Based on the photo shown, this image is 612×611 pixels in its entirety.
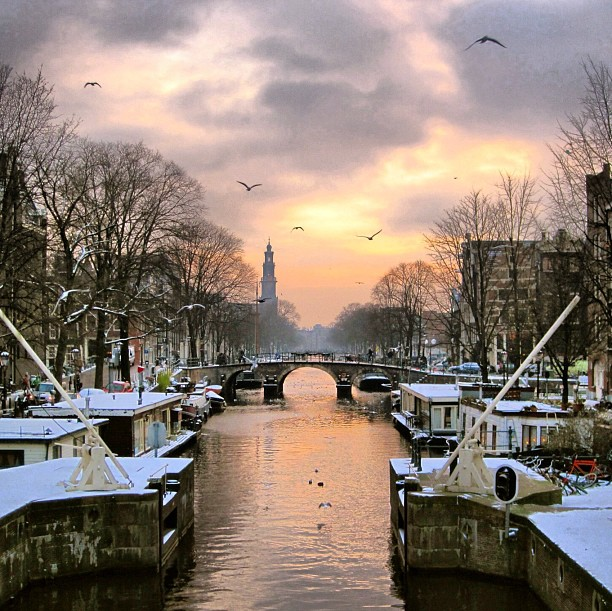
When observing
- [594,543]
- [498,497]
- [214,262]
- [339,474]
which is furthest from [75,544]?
[214,262]

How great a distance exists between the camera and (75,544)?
21.6 m

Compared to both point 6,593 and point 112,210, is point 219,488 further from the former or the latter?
point 112,210

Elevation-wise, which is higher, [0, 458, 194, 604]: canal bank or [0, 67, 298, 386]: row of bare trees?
[0, 67, 298, 386]: row of bare trees

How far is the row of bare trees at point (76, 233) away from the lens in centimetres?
3384

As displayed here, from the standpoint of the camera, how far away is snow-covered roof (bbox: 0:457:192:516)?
21.7 metres

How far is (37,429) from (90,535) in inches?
336

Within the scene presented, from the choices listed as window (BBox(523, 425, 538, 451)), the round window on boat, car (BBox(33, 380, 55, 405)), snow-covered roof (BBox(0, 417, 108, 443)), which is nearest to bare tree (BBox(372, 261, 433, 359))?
car (BBox(33, 380, 55, 405))

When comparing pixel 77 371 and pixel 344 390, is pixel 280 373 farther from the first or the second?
pixel 77 371

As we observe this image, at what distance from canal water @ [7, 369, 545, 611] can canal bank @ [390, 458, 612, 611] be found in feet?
1.53

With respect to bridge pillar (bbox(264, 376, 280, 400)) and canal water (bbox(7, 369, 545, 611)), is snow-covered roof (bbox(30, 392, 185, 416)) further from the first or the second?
bridge pillar (bbox(264, 376, 280, 400))

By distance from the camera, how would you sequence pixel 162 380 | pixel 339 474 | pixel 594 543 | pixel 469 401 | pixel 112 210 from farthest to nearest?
pixel 162 380 < pixel 112 210 < pixel 469 401 < pixel 339 474 < pixel 594 543

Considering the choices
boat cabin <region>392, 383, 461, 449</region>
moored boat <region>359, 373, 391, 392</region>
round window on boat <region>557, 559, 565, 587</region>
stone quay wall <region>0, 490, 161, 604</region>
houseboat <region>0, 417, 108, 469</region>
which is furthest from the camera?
moored boat <region>359, 373, 391, 392</region>

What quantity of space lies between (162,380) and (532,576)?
125 feet

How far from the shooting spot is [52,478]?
24.3 metres
